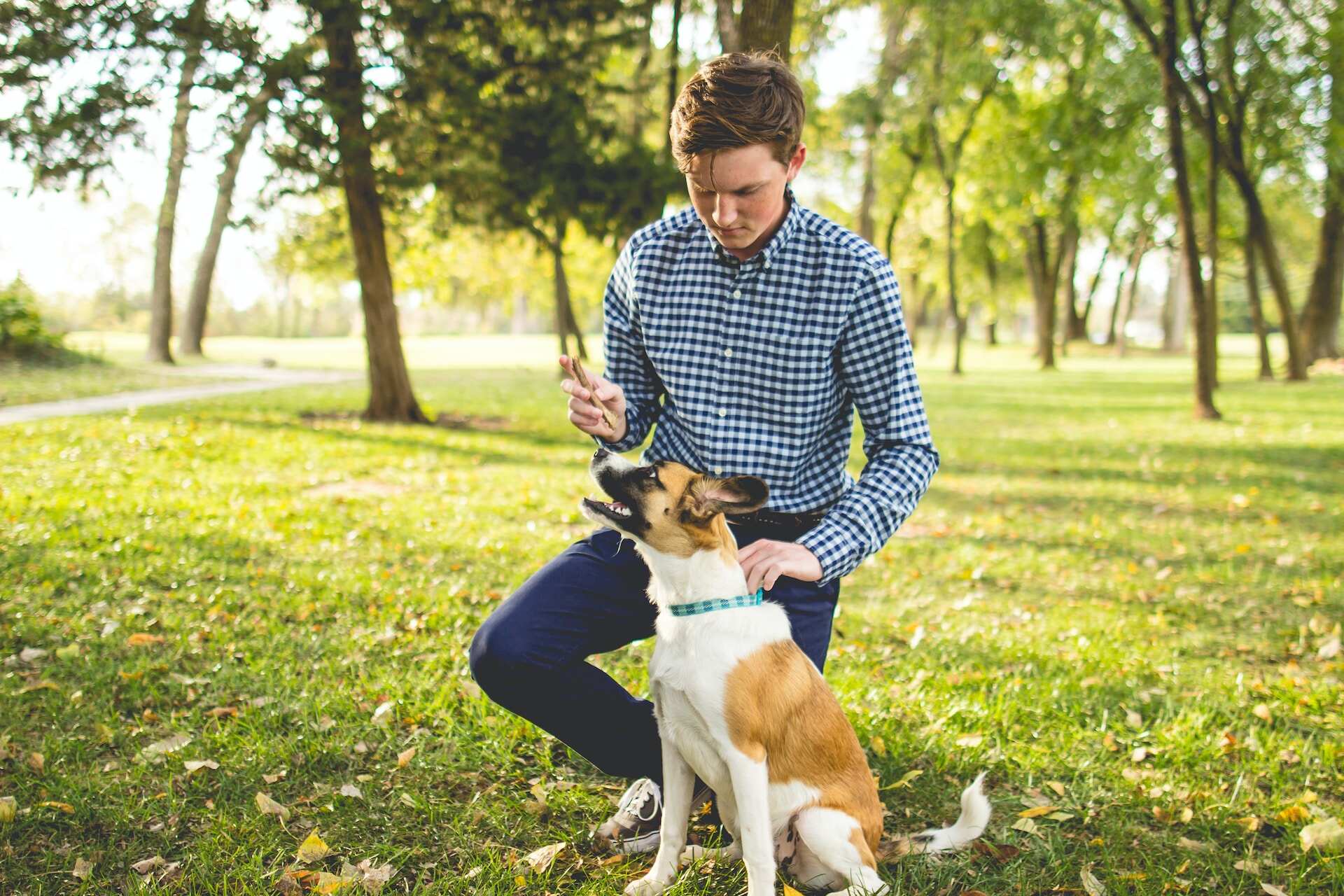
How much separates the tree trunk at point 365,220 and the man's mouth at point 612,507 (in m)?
10.3

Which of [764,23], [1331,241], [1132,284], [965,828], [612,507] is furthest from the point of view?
[1132,284]

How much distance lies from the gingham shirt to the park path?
38.6 feet

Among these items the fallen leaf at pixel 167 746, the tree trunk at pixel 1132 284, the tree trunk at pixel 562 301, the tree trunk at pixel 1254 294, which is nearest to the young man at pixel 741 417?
the fallen leaf at pixel 167 746

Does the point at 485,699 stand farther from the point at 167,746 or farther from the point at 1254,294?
the point at 1254,294

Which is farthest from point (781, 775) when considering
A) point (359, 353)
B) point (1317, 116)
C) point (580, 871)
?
point (359, 353)

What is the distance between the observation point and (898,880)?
3.06 metres

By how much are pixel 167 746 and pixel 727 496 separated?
275cm

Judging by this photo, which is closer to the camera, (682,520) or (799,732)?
(682,520)

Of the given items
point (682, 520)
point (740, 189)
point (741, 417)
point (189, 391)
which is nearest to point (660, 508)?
point (682, 520)

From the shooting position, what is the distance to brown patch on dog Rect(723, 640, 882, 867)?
9.01 ft

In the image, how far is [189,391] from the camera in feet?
57.9

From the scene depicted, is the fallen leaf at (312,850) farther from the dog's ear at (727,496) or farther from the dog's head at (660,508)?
the dog's ear at (727,496)

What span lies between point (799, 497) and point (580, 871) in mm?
1522

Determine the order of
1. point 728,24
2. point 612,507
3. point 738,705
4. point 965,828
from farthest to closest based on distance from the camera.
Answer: point 728,24, point 965,828, point 612,507, point 738,705
